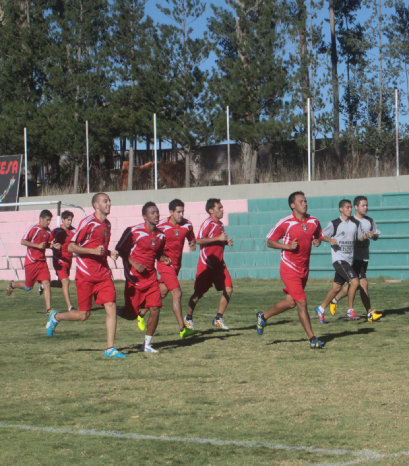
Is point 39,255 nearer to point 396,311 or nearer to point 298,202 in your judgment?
point 396,311

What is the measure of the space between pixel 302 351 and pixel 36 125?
26.8m

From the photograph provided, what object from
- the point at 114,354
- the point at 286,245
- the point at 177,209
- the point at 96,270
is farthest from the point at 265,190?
the point at 114,354

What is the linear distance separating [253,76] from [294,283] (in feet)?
71.2

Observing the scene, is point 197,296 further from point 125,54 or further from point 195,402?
point 125,54

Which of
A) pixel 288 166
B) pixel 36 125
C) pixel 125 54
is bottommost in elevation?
pixel 288 166

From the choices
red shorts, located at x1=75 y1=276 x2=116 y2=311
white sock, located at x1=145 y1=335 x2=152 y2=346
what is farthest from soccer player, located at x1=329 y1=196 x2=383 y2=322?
red shorts, located at x1=75 y1=276 x2=116 y2=311

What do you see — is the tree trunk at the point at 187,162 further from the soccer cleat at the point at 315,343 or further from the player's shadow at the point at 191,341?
the soccer cleat at the point at 315,343

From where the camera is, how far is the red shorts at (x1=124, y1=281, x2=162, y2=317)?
34.3 ft

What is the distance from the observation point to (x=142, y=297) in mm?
10500

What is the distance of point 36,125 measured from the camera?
35.5 m

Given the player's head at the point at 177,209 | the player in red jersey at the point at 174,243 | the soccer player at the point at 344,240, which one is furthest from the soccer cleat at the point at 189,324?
the soccer player at the point at 344,240

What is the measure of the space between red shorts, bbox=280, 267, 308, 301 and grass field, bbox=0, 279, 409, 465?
0.67m

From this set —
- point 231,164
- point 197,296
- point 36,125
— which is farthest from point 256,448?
point 36,125

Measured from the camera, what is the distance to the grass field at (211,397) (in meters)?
5.91
